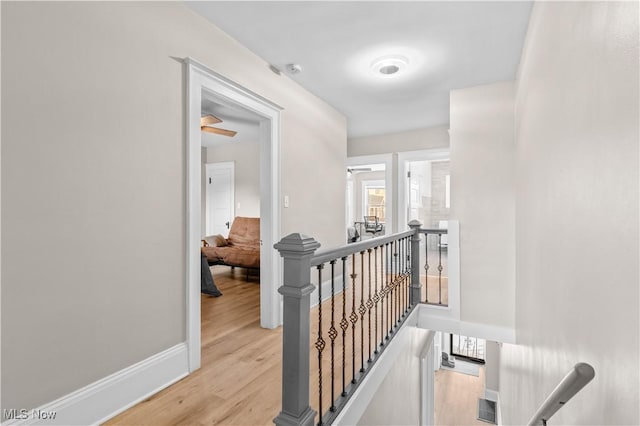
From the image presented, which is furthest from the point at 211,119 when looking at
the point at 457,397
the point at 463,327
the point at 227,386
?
the point at 457,397

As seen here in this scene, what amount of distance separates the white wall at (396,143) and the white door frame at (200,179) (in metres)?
2.72

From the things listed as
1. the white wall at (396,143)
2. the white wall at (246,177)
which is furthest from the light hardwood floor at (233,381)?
the white wall at (246,177)

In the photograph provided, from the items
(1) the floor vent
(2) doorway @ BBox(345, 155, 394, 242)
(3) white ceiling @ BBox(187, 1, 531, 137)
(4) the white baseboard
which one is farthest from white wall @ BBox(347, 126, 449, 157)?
(1) the floor vent

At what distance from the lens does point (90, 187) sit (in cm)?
159

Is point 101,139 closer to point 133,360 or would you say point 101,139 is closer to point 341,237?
point 133,360

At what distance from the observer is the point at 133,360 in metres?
1.77

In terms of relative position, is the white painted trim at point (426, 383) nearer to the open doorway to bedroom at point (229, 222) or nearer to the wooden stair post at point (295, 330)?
the open doorway to bedroom at point (229, 222)

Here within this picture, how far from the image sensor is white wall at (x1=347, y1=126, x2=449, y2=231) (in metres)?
4.85

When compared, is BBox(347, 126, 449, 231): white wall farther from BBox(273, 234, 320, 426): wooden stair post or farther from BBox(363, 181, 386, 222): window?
BBox(363, 181, 386, 222): window

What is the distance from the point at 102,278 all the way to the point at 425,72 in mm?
3046

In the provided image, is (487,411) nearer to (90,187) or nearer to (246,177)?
(246,177)

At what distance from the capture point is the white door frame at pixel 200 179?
209 cm

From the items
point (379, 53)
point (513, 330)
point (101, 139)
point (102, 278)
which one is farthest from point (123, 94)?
point (513, 330)

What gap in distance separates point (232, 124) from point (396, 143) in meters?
2.68
